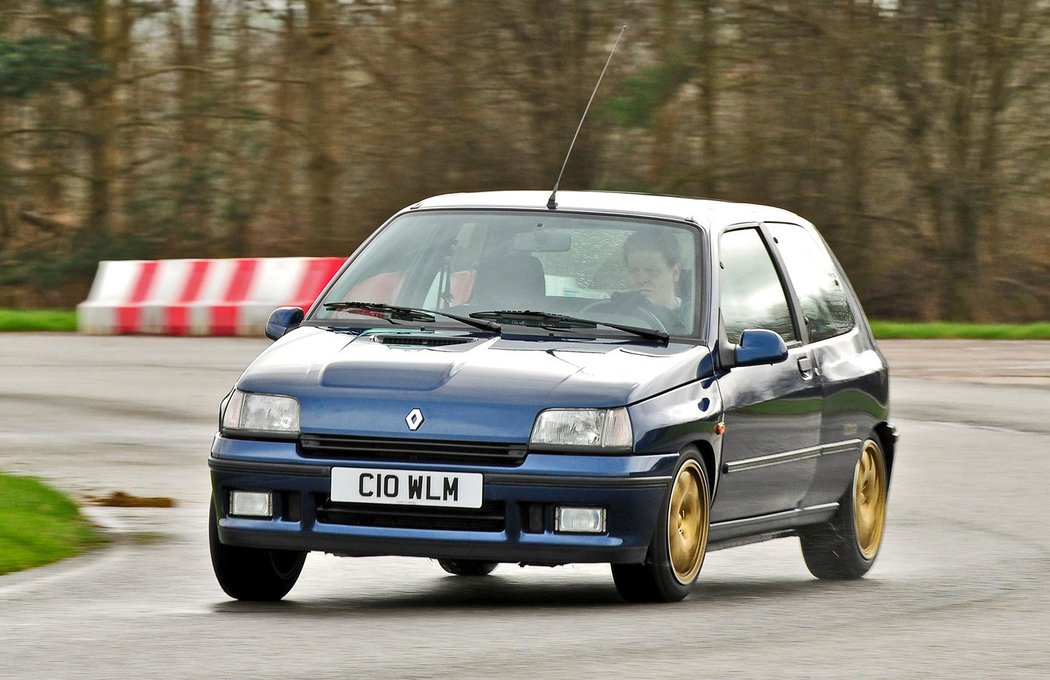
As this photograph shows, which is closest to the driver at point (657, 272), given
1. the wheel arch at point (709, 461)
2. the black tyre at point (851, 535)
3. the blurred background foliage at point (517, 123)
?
the wheel arch at point (709, 461)

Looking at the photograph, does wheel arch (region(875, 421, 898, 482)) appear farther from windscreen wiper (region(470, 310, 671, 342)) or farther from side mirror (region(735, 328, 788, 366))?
windscreen wiper (region(470, 310, 671, 342))

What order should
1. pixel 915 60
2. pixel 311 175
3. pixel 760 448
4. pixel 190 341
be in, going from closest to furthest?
pixel 760 448
pixel 190 341
pixel 915 60
pixel 311 175

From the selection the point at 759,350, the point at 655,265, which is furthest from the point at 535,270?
the point at 759,350

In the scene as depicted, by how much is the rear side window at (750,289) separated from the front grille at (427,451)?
58.0 inches

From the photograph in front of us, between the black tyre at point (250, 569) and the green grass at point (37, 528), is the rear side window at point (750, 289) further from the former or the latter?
the green grass at point (37, 528)

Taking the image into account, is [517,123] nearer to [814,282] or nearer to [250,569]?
[814,282]

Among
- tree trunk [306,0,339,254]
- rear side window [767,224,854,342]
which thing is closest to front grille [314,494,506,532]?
rear side window [767,224,854,342]

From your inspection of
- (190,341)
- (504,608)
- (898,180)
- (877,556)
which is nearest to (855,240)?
(898,180)

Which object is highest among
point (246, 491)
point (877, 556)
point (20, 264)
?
point (246, 491)

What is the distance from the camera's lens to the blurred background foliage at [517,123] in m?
29.2

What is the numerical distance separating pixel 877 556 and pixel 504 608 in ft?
9.30

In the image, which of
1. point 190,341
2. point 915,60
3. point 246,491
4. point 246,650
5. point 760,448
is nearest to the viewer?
point 246,650

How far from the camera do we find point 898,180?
29578mm

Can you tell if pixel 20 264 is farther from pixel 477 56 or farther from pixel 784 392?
pixel 784 392
